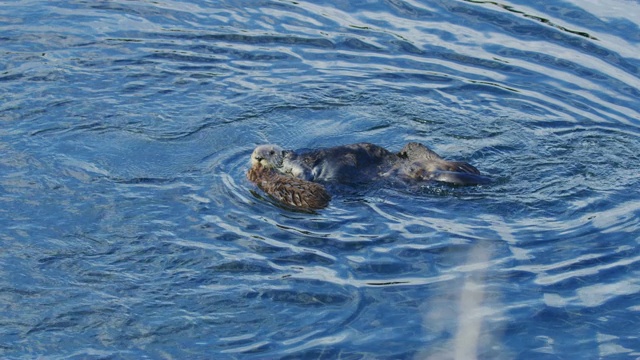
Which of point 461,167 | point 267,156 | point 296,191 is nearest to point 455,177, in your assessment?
point 461,167

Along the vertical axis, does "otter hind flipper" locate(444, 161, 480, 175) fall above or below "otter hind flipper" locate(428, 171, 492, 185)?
above

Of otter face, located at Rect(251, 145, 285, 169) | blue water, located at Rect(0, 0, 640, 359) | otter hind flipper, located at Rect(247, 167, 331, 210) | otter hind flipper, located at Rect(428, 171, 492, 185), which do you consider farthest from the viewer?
otter face, located at Rect(251, 145, 285, 169)

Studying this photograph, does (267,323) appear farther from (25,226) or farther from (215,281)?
(25,226)

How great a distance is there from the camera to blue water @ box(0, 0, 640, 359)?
6645mm

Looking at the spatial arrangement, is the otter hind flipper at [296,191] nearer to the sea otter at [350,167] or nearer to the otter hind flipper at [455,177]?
the sea otter at [350,167]

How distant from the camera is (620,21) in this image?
12305 mm

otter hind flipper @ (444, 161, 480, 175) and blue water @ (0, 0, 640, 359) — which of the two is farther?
otter hind flipper @ (444, 161, 480, 175)

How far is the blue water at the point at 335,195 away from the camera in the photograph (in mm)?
6645

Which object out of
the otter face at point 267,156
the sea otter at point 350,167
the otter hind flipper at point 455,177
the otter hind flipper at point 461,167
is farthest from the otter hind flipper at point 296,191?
the otter hind flipper at point 461,167

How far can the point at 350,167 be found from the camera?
8.37 meters

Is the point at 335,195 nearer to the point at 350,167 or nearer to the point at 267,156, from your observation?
the point at 350,167

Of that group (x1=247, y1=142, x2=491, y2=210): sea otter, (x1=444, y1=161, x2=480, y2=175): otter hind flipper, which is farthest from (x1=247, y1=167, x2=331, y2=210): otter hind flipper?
(x1=444, y1=161, x2=480, y2=175): otter hind flipper

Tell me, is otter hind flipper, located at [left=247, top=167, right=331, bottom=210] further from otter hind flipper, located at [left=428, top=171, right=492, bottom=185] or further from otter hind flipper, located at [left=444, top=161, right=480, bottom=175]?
otter hind flipper, located at [left=444, top=161, right=480, bottom=175]

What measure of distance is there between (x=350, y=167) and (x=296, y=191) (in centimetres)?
56
